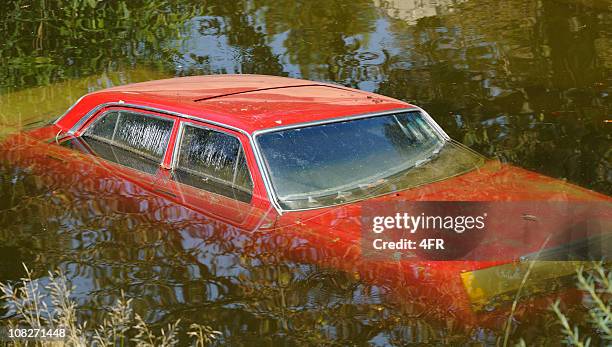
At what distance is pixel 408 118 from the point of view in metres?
5.71

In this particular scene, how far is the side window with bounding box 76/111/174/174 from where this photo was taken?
5.82 metres

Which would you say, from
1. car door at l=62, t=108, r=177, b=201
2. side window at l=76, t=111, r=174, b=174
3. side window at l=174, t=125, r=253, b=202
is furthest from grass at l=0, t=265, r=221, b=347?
side window at l=76, t=111, r=174, b=174

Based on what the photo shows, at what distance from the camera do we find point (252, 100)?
570 centimetres

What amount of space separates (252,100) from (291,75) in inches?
152

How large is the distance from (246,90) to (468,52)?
4283 millimetres

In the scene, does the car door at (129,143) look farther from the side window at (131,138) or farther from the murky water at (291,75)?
the murky water at (291,75)

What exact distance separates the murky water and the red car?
0.38 ft

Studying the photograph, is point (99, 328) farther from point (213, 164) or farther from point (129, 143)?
point (129, 143)

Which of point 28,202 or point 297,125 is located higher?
point 297,125

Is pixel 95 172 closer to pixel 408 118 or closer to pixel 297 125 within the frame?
pixel 297 125

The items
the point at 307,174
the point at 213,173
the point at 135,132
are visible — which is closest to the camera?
the point at 307,174

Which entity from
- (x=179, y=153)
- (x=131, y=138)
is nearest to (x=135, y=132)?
(x=131, y=138)

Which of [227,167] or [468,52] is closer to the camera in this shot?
[227,167]

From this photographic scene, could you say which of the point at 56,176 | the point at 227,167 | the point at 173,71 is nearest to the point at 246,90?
the point at 227,167
